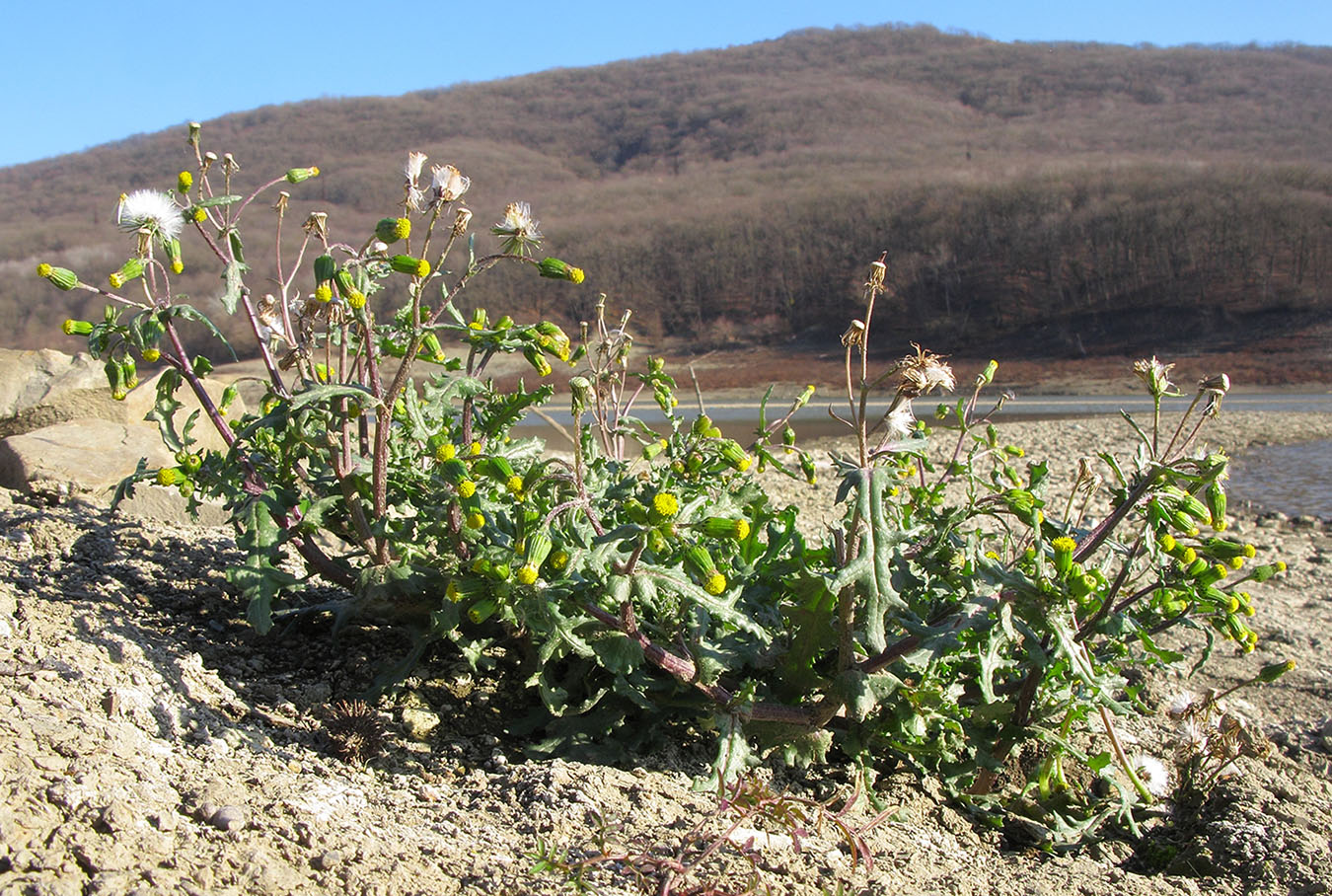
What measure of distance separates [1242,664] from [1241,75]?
97221 millimetres

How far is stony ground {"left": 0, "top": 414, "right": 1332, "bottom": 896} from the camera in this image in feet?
5.10

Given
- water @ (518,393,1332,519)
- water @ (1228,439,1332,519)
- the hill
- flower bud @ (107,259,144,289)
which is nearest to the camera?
flower bud @ (107,259,144,289)

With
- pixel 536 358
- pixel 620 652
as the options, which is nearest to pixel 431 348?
pixel 536 358

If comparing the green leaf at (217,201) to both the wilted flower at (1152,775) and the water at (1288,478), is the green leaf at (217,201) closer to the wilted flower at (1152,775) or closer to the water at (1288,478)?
the wilted flower at (1152,775)

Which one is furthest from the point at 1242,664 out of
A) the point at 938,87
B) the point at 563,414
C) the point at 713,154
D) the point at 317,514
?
the point at 938,87

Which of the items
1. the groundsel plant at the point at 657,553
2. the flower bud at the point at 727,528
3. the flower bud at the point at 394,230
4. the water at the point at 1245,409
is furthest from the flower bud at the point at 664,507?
the water at the point at 1245,409

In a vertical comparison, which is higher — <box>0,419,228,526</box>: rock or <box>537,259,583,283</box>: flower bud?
<box>537,259,583,283</box>: flower bud

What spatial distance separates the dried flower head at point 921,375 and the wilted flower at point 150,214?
167 cm

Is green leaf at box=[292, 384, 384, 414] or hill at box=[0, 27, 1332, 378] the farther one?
hill at box=[0, 27, 1332, 378]

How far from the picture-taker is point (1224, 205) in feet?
130

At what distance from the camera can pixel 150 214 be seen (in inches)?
86.4

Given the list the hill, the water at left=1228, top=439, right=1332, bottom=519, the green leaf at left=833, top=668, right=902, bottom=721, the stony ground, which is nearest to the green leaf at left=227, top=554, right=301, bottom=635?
the stony ground

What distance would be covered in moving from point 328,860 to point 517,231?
54.8 inches

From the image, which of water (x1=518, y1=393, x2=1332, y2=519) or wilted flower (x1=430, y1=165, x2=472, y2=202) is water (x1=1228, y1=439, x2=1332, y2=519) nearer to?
water (x1=518, y1=393, x2=1332, y2=519)
